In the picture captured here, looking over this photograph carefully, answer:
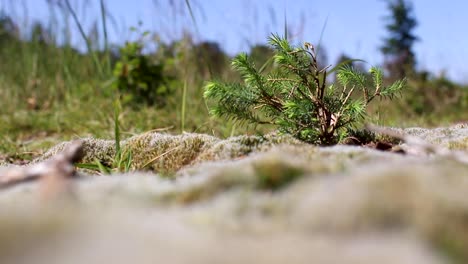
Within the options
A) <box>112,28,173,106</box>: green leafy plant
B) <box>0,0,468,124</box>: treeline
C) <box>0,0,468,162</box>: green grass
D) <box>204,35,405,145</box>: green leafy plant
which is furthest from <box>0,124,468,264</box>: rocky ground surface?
<box>112,28,173,106</box>: green leafy plant

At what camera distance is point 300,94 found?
1544 mm

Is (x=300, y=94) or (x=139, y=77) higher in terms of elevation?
(x=139, y=77)

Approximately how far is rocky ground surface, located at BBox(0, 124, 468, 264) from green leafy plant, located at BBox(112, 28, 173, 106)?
4504 mm

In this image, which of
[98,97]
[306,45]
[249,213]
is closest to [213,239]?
[249,213]

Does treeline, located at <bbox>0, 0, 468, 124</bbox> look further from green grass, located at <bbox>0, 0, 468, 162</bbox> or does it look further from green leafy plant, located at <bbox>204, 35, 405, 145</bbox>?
green leafy plant, located at <bbox>204, 35, 405, 145</bbox>

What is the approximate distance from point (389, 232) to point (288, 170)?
0.23 m

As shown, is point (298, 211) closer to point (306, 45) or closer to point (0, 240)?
point (0, 240)

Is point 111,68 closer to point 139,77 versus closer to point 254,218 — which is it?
point 139,77

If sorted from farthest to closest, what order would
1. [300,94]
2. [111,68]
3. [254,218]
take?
[111,68]
[300,94]
[254,218]

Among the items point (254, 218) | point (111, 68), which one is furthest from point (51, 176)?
point (111, 68)

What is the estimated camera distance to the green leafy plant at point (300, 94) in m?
1.50

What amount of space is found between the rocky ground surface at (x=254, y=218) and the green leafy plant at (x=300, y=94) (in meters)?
0.76

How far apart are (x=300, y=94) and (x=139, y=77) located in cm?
399

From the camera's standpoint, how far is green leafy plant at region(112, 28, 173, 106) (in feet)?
17.1
